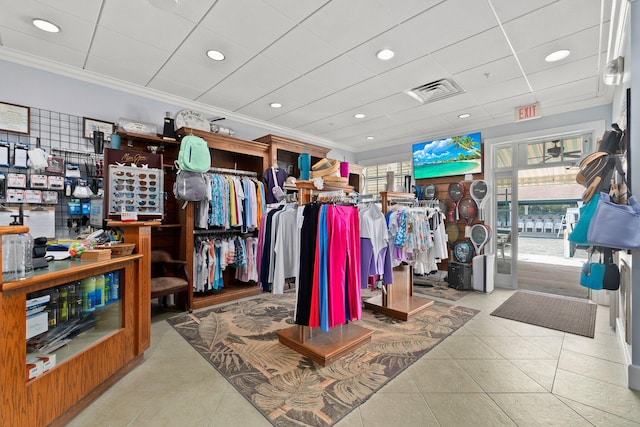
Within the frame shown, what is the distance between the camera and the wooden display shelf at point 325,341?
97.8 inches

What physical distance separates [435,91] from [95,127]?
470 centimetres

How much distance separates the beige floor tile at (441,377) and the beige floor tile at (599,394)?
631 millimetres

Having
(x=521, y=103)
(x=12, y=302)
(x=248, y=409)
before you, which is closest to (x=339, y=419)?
(x=248, y=409)

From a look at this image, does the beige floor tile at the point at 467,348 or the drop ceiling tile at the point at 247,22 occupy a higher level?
the drop ceiling tile at the point at 247,22

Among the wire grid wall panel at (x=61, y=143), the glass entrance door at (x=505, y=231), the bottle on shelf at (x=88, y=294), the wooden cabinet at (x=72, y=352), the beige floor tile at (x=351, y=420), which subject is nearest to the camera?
the wooden cabinet at (x=72, y=352)

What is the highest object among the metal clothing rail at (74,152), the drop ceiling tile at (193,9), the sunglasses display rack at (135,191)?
→ the drop ceiling tile at (193,9)

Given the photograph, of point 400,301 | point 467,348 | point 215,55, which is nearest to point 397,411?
point 467,348

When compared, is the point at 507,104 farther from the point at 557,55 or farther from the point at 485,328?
the point at 485,328

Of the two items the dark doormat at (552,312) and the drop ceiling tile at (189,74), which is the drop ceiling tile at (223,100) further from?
the dark doormat at (552,312)

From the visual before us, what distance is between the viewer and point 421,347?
2.78 m

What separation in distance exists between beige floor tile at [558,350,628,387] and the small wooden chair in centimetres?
415

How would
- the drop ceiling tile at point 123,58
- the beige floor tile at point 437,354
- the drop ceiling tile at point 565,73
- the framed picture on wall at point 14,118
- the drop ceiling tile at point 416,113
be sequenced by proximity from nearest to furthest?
the beige floor tile at point 437,354
the drop ceiling tile at point 123,58
the framed picture on wall at point 14,118
the drop ceiling tile at point 565,73
the drop ceiling tile at point 416,113

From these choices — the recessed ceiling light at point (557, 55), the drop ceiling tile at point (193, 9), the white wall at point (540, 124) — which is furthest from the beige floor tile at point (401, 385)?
the white wall at point (540, 124)

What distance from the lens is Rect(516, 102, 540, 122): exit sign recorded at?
4.42 metres
